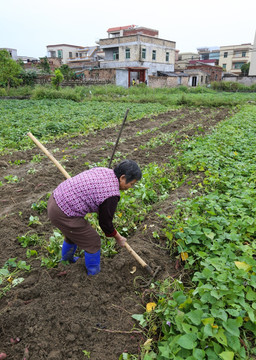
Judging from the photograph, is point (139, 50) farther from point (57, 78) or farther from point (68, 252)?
point (68, 252)

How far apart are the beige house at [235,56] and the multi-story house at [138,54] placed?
24057 mm

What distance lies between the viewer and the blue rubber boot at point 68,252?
303 centimetres

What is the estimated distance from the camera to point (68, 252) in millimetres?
3072

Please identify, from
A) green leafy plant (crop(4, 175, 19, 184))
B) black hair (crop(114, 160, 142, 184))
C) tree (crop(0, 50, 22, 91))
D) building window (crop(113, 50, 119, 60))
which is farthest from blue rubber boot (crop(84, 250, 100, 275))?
building window (crop(113, 50, 119, 60))

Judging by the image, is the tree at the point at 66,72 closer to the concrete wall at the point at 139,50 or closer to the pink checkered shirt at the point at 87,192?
the concrete wall at the point at 139,50

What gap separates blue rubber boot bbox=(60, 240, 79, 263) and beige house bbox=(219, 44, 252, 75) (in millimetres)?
63080

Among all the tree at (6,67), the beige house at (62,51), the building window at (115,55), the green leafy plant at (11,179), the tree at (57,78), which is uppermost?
the beige house at (62,51)

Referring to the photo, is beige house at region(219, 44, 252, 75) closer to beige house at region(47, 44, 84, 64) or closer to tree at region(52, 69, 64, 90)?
beige house at region(47, 44, 84, 64)

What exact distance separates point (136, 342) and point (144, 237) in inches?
56.3

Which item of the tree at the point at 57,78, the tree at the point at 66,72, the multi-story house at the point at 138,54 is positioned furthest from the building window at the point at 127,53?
the tree at the point at 57,78

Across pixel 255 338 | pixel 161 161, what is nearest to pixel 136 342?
pixel 255 338

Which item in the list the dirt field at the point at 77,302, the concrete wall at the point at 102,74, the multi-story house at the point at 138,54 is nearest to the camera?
the dirt field at the point at 77,302

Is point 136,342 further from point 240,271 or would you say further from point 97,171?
point 97,171

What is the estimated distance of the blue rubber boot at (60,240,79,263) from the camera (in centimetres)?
303
